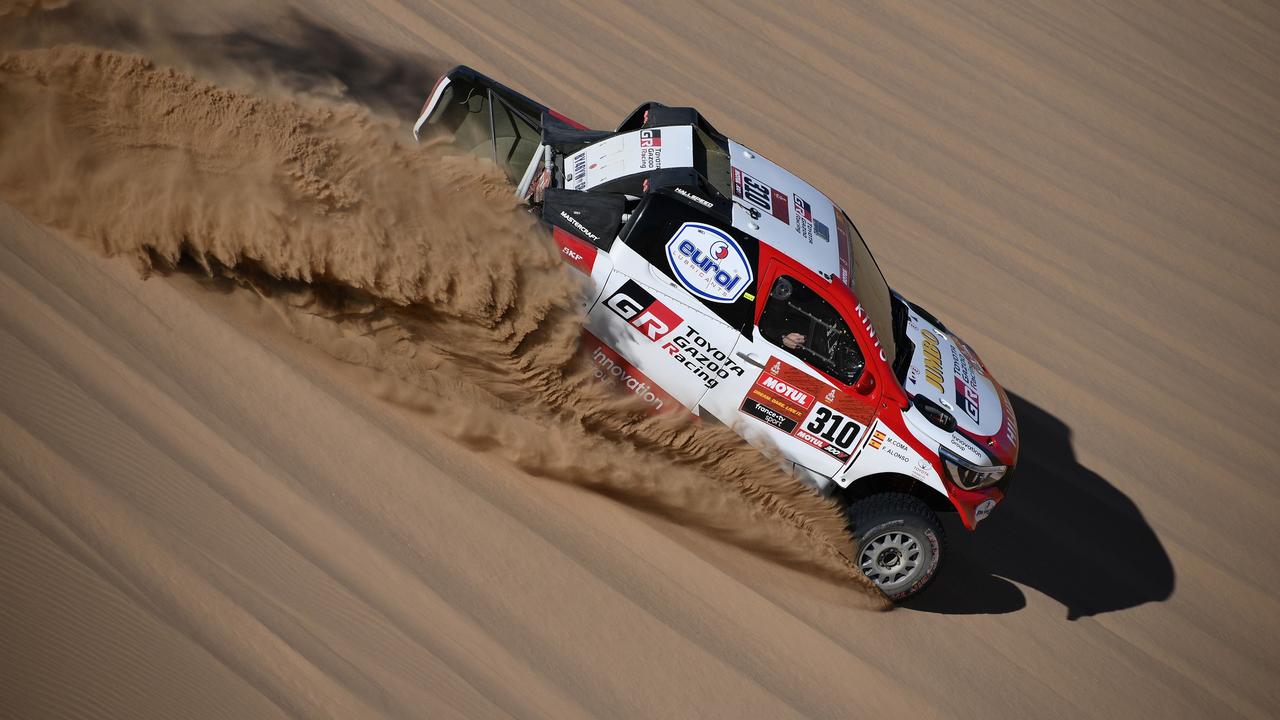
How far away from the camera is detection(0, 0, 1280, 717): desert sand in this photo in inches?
189

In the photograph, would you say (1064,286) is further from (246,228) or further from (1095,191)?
(246,228)

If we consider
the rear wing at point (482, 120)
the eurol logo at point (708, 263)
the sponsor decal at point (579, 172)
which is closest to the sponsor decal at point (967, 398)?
the eurol logo at point (708, 263)

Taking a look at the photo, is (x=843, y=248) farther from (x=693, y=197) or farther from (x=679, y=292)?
(x=679, y=292)

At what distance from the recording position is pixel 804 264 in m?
5.98

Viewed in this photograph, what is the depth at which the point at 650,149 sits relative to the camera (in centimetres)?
629

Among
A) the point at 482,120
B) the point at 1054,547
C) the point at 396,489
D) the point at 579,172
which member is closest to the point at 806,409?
the point at 579,172

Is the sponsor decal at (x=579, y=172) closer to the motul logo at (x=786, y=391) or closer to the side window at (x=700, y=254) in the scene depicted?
the side window at (x=700, y=254)

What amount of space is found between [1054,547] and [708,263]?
160 inches

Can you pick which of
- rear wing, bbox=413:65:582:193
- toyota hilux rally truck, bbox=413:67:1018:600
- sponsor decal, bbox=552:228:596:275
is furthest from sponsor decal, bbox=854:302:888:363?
rear wing, bbox=413:65:582:193

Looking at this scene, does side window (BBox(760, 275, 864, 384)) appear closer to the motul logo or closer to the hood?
the motul logo

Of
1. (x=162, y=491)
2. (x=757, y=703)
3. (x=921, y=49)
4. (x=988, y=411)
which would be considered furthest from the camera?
(x=921, y=49)

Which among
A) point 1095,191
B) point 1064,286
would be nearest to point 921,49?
point 1095,191

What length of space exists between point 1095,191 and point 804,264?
7.06 metres

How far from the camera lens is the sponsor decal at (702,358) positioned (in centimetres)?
591
